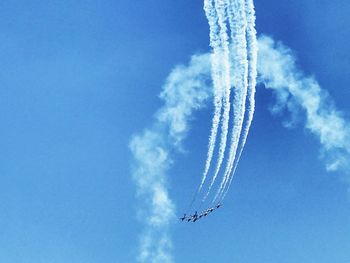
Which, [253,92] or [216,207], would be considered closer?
[253,92]

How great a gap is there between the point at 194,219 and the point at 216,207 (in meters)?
3.92

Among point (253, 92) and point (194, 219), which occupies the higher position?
point (194, 219)

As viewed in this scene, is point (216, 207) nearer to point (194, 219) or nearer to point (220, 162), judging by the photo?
point (194, 219)

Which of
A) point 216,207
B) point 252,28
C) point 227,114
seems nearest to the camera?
point 252,28

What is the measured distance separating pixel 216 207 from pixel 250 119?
555 inches

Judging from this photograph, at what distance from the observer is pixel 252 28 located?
40188 mm

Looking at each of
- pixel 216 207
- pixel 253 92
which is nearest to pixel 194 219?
pixel 216 207

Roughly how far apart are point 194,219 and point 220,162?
1462 cm

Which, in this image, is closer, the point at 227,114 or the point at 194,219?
the point at 227,114

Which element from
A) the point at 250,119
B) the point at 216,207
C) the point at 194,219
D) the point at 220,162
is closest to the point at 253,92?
the point at 250,119

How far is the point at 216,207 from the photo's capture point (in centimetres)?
A: 5469

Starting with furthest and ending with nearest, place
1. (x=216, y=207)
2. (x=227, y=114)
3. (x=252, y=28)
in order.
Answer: (x=216, y=207)
(x=227, y=114)
(x=252, y=28)

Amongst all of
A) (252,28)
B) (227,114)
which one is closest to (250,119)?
(227,114)

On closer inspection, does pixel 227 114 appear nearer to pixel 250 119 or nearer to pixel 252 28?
pixel 250 119
